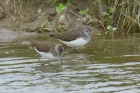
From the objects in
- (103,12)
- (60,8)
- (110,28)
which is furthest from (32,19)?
(110,28)

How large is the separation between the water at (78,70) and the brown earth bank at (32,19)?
3.82 ft

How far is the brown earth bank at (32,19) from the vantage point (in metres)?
13.4

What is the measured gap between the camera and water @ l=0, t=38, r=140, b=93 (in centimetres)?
829

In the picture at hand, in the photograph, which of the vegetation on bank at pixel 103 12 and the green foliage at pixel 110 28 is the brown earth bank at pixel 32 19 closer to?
the vegetation on bank at pixel 103 12

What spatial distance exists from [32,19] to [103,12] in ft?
7.03

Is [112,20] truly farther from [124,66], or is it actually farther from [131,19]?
[124,66]

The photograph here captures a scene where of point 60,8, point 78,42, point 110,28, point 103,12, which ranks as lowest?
point 78,42

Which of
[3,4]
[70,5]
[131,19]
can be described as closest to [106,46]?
[131,19]

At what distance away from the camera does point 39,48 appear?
10609mm

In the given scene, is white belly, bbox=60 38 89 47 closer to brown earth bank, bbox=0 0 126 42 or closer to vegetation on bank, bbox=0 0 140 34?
vegetation on bank, bbox=0 0 140 34

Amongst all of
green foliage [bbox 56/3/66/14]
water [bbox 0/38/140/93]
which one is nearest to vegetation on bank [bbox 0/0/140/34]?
green foliage [bbox 56/3/66/14]

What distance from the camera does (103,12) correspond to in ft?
44.9

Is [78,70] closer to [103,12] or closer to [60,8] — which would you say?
[60,8]

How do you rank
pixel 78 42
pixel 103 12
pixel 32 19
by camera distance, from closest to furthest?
1. pixel 78 42
2. pixel 103 12
3. pixel 32 19
